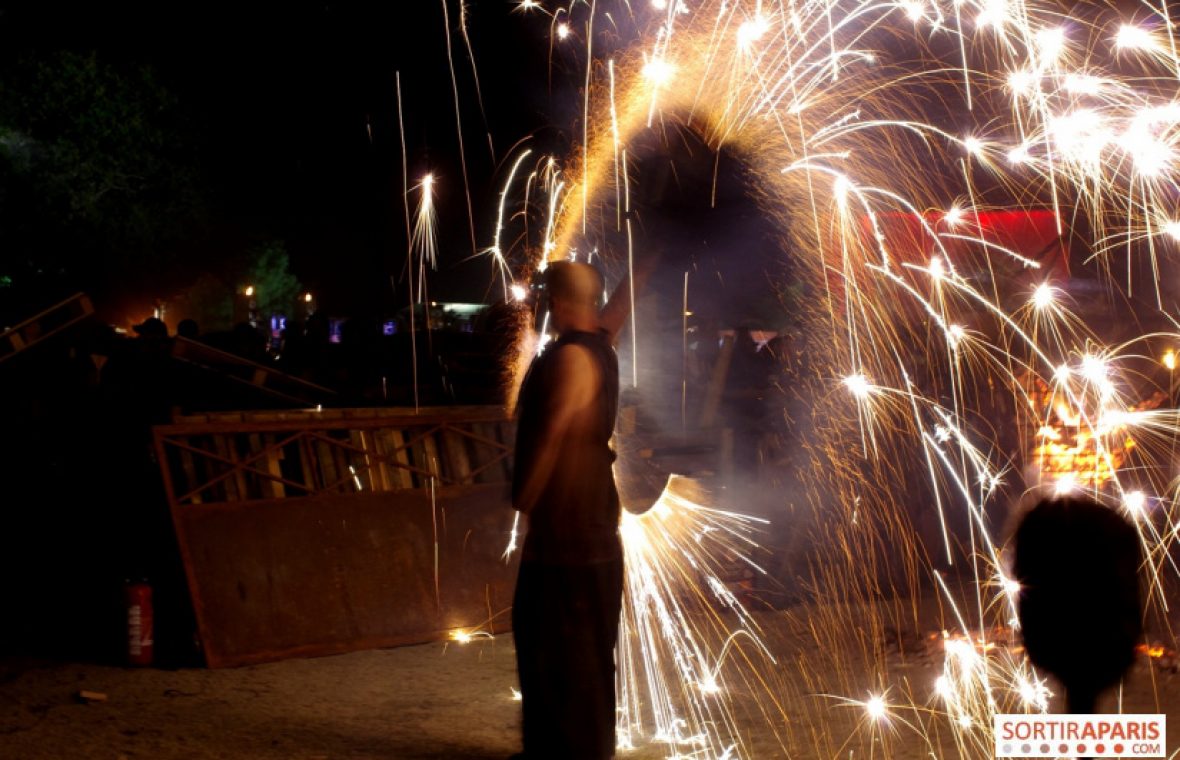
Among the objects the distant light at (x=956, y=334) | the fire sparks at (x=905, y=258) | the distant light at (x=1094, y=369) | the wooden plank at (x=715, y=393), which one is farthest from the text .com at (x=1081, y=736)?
the wooden plank at (x=715, y=393)

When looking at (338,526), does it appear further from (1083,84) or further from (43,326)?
(43,326)

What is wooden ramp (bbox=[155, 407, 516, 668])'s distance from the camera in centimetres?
609

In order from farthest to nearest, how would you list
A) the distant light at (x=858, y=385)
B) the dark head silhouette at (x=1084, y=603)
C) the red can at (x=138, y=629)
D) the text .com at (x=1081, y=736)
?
the distant light at (x=858, y=385) → the red can at (x=138, y=629) → the text .com at (x=1081, y=736) → the dark head silhouette at (x=1084, y=603)

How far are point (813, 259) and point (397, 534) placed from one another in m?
3.33

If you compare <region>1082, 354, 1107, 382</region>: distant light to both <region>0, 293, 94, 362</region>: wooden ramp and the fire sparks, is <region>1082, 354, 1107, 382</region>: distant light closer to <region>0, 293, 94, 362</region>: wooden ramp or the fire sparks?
the fire sparks

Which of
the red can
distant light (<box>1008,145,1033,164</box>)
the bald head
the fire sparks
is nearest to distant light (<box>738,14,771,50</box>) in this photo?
the fire sparks

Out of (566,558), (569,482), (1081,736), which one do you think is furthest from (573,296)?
(1081,736)

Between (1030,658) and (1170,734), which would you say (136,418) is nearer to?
(1170,734)

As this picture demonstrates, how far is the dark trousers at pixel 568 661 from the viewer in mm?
3475

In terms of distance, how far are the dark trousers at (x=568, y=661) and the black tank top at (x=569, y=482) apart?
0.06 meters

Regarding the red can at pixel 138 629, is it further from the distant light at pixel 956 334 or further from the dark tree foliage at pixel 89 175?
the dark tree foliage at pixel 89 175

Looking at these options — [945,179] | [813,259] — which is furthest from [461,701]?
[945,179]

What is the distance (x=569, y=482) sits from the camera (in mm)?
3482

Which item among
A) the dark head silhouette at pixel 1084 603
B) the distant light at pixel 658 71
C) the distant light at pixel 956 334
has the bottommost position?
the dark head silhouette at pixel 1084 603
